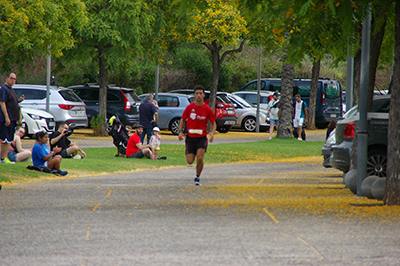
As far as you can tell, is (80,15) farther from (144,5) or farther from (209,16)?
(209,16)

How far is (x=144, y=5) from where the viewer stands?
23.4m

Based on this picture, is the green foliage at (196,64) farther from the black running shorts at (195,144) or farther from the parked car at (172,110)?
the black running shorts at (195,144)

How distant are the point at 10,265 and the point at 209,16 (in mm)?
22570

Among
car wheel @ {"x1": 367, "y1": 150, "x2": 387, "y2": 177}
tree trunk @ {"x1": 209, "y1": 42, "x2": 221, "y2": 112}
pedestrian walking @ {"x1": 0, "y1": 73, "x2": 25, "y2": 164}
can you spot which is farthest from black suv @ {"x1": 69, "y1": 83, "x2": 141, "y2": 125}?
car wheel @ {"x1": 367, "y1": 150, "x2": 387, "y2": 177}

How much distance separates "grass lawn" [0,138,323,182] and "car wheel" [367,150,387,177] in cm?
542

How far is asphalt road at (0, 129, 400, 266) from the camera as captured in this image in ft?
17.7

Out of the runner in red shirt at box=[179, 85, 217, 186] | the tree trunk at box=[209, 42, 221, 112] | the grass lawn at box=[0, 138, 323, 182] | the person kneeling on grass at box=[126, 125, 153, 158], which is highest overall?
the tree trunk at box=[209, 42, 221, 112]

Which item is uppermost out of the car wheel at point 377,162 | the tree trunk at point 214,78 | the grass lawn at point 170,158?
the tree trunk at point 214,78

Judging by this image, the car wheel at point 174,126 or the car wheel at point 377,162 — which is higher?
the car wheel at point 377,162

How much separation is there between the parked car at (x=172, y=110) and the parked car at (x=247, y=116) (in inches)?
152

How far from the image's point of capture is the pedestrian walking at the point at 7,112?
12648 mm

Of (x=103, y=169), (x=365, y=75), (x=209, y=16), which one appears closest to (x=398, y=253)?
(x=365, y=75)

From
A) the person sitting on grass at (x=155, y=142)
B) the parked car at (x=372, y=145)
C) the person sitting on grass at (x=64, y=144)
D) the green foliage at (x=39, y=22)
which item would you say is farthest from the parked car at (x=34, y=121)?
the parked car at (x=372, y=145)

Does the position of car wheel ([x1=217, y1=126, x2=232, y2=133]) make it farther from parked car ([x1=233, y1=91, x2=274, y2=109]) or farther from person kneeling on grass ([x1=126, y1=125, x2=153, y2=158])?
person kneeling on grass ([x1=126, y1=125, x2=153, y2=158])
